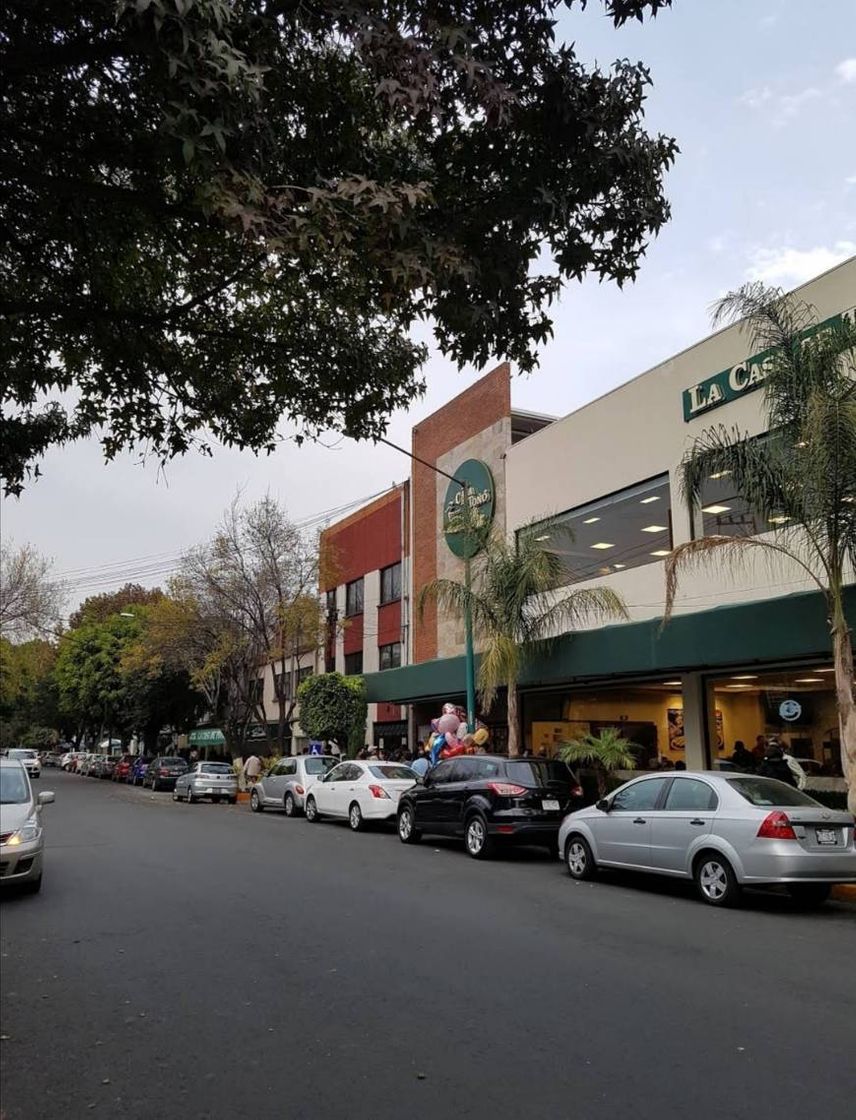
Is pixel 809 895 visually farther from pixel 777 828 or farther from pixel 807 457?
pixel 807 457

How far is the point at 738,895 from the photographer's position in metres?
9.85

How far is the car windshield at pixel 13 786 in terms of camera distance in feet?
A: 35.0

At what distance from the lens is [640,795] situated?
37.6 feet

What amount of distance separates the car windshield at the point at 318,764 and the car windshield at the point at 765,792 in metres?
14.0

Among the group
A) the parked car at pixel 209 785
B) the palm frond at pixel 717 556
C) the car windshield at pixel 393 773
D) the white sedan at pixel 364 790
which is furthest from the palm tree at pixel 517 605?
the parked car at pixel 209 785

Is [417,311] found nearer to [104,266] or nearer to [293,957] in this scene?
[104,266]

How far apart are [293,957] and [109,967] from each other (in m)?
1.41

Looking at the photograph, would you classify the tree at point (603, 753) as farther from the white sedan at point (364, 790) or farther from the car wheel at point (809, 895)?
the car wheel at point (809, 895)

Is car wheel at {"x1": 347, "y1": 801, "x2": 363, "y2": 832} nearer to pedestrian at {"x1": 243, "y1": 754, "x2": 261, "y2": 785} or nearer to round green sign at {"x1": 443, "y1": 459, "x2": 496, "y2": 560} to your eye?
round green sign at {"x1": 443, "y1": 459, "x2": 496, "y2": 560}

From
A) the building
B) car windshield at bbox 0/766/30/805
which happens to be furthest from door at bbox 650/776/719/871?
car windshield at bbox 0/766/30/805

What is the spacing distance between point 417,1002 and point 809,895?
6.28 m

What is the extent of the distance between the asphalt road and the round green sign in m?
13.2

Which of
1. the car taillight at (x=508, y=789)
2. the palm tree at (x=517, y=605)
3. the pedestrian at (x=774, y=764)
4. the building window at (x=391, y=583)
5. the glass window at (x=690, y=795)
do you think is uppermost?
the building window at (x=391, y=583)

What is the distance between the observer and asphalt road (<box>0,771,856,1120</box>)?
14.8 feet
